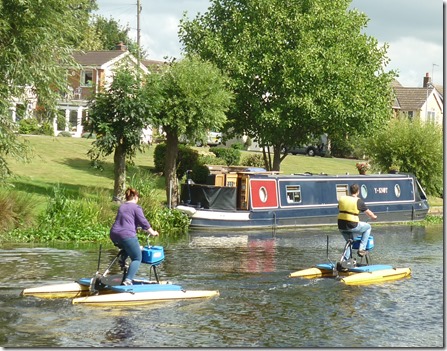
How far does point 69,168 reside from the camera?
43.2m

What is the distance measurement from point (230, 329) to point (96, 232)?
1263 cm

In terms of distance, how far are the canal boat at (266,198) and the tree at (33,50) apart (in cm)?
766

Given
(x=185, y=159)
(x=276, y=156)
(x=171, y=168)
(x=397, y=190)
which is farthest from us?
(x=276, y=156)

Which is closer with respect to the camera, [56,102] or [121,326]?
[121,326]

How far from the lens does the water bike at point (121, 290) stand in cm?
1639

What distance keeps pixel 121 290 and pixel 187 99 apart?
1617 cm

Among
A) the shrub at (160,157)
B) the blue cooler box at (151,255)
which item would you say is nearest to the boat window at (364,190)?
the shrub at (160,157)

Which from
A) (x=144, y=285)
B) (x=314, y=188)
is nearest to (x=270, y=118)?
(x=314, y=188)

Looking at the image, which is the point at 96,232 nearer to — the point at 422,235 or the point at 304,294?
the point at 304,294

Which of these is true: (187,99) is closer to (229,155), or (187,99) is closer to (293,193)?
(293,193)

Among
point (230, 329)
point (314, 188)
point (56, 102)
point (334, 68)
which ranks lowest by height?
point (230, 329)

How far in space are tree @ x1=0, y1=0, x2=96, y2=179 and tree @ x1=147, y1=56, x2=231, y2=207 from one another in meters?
6.44

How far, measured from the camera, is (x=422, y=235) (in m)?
32.0

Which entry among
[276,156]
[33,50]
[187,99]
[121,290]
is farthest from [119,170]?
[121,290]
